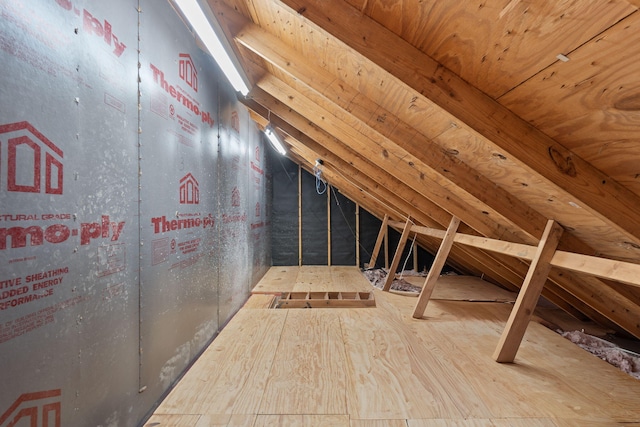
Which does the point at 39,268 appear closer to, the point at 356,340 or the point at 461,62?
the point at 461,62

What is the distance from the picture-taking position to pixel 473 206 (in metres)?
2.57

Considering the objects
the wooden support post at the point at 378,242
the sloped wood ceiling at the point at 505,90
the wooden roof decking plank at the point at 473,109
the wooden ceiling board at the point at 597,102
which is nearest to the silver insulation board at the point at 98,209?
the sloped wood ceiling at the point at 505,90

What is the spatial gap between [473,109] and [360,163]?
7.15ft

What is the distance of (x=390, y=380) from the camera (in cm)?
199

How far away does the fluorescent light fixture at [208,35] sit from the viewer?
1.43 metres

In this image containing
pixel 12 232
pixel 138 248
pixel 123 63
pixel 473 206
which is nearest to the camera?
pixel 12 232

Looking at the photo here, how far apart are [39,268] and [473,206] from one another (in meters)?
2.65

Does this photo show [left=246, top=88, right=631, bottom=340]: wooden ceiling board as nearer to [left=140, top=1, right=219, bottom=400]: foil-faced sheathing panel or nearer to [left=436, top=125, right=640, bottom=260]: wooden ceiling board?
[left=436, top=125, right=640, bottom=260]: wooden ceiling board

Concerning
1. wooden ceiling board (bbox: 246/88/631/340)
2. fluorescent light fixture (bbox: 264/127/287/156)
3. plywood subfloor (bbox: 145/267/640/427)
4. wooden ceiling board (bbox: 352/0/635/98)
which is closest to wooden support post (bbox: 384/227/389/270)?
wooden ceiling board (bbox: 246/88/631/340)

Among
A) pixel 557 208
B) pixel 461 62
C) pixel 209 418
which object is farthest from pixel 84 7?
pixel 557 208

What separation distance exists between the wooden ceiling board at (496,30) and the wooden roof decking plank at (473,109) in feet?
0.14

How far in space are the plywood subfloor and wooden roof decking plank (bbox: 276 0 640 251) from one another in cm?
108

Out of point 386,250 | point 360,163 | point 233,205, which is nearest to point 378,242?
point 386,250

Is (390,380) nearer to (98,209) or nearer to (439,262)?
(439,262)
